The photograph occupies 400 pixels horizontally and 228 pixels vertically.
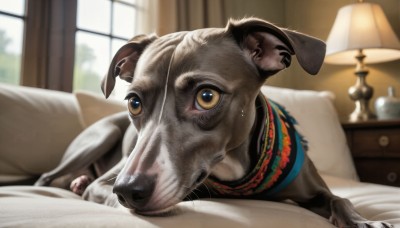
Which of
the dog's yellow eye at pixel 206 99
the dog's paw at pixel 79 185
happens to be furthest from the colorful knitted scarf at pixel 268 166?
the dog's paw at pixel 79 185

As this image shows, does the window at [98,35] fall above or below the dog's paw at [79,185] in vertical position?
above

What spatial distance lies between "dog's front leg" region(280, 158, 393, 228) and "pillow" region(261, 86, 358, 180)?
753mm

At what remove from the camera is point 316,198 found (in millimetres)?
1267

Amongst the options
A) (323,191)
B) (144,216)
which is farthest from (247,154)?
(144,216)

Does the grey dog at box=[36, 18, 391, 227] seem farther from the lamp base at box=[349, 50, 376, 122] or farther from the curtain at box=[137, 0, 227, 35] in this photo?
the lamp base at box=[349, 50, 376, 122]

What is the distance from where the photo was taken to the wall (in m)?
3.29

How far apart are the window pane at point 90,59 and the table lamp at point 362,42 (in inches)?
62.4

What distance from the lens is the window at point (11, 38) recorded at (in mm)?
2498

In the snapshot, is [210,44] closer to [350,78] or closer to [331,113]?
[331,113]

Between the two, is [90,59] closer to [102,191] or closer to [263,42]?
[102,191]

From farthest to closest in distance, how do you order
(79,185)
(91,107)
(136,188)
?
(91,107) < (79,185) < (136,188)

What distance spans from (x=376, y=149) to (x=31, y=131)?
1979 millimetres

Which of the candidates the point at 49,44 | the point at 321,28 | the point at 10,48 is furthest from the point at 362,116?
the point at 10,48

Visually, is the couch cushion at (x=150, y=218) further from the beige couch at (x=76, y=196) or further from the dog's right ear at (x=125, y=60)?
the dog's right ear at (x=125, y=60)
